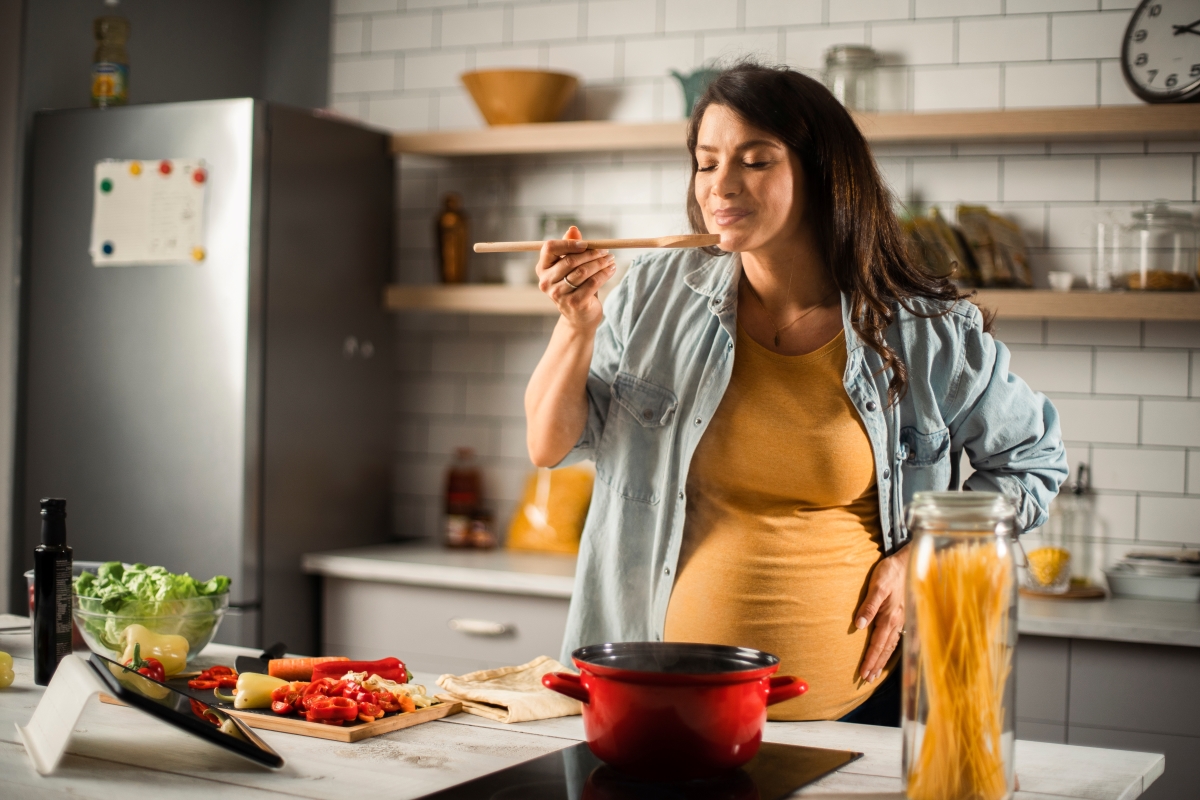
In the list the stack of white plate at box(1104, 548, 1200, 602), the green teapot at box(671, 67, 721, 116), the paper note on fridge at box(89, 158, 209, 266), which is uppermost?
the green teapot at box(671, 67, 721, 116)

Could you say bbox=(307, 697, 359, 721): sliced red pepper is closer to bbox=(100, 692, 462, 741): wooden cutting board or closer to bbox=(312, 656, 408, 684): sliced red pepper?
bbox=(100, 692, 462, 741): wooden cutting board

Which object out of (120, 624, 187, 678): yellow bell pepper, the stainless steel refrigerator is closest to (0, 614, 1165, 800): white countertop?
(120, 624, 187, 678): yellow bell pepper

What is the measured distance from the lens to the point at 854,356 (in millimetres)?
1778

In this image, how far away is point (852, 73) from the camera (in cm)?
314

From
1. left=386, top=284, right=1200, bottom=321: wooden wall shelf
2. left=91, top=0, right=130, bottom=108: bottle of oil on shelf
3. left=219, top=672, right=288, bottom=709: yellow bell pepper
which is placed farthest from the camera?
left=91, top=0, right=130, bottom=108: bottle of oil on shelf

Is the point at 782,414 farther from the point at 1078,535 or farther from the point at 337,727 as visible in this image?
the point at 1078,535

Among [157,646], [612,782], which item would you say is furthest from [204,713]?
[612,782]

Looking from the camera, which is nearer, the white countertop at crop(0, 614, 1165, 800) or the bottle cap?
the white countertop at crop(0, 614, 1165, 800)

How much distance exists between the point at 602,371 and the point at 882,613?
1.81 feet

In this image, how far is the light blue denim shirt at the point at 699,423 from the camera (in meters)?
1.81

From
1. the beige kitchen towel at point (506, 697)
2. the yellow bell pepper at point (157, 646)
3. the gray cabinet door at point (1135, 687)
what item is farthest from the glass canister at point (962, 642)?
the gray cabinet door at point (1135, 687)

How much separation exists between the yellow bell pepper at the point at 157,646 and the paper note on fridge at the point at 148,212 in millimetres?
1737

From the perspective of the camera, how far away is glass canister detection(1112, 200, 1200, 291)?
2840 mm

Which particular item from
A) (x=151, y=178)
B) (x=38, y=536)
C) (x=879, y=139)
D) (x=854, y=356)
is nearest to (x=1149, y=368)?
(x=879, y=139)
